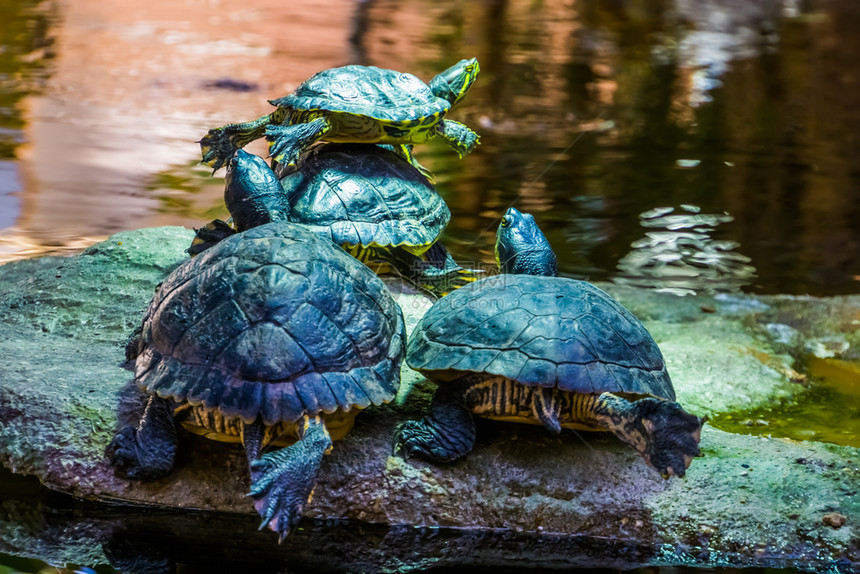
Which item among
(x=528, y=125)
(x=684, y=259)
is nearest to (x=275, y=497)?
(x=684, y=259)

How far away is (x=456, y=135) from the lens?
4.84 m

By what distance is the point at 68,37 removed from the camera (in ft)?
40.3

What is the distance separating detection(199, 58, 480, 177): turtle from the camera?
428 cm

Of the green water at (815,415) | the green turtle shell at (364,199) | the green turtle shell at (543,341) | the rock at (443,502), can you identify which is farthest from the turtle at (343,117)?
the green water at (815,415)

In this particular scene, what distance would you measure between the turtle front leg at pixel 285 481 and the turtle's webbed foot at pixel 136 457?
43 centimetres

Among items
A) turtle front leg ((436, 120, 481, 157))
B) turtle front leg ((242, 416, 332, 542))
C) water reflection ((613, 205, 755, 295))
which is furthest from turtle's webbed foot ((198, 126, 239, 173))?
water reflection ((613, 205, 755, 295))

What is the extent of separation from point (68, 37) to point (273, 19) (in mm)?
3988

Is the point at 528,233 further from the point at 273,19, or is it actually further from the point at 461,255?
the point at 273,19

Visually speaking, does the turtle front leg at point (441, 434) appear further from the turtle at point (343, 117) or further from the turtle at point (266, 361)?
the turtle at point (343, 117)

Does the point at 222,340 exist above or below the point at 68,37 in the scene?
above

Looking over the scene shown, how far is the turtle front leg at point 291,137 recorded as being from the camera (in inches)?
165

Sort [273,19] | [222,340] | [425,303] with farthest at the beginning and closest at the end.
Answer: [273,19] → [425,303] → [222,340]

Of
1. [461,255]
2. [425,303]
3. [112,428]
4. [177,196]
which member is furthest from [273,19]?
[112,428]

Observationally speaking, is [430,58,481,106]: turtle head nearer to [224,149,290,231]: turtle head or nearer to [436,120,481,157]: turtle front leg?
[436,120,481,157]: turtle front leg
